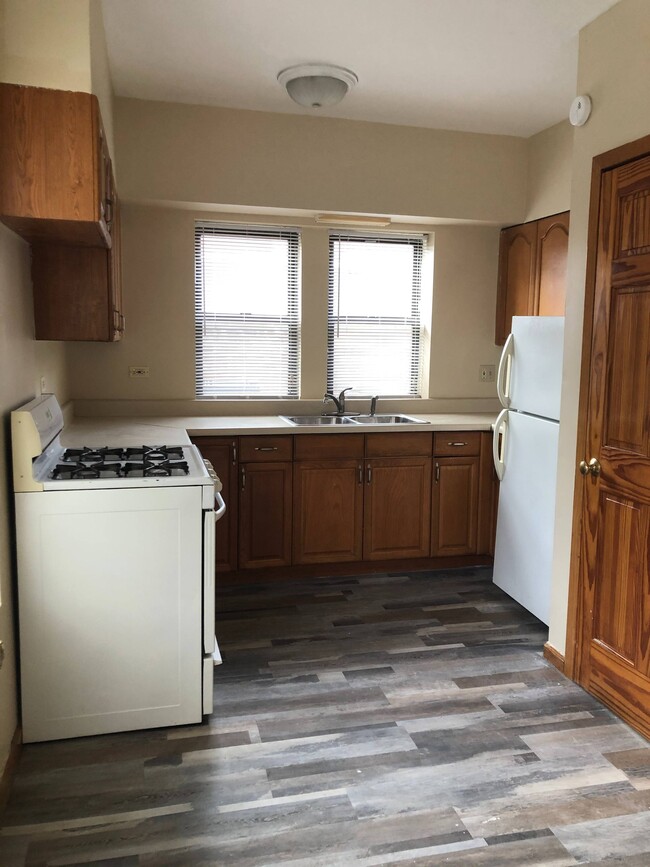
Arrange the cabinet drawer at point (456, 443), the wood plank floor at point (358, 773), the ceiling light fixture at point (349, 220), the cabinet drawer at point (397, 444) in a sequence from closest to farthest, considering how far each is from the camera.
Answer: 1. the wood plank floor at point (358, 773)
2. the cabinet drawer at point (397, 444)
3. the cabinet drawer at point (456, 443)
4. the ceiling light fixture at point (349, 220)

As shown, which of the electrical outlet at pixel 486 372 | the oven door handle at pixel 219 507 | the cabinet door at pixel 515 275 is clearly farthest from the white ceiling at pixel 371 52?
the oven door handle at pixel 219 507

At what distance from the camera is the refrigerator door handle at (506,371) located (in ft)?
11.9

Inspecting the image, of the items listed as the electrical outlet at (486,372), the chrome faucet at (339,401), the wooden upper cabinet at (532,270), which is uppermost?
the wooden upper cabinet at (532,270)

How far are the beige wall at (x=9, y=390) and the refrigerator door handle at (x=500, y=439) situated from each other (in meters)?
2.33

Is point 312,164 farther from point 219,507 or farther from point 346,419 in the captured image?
point 219,507

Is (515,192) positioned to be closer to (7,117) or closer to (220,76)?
(220,76)

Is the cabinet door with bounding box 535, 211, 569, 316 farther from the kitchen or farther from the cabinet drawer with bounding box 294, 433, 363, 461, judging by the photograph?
the cabinet drawer with bounding box 294, 433, 363, 461

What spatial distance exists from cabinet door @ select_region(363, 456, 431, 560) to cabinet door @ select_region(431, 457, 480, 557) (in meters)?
0.06

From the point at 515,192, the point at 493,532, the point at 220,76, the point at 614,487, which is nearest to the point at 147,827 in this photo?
the point at 614,487

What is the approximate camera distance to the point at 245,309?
14.4 ft

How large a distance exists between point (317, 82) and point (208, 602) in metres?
2.48

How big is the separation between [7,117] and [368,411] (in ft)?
9.61

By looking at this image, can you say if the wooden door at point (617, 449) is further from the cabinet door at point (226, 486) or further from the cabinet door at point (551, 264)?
the cabinet door at point (226, 486)

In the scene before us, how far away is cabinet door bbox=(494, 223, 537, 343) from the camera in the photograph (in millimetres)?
4270
